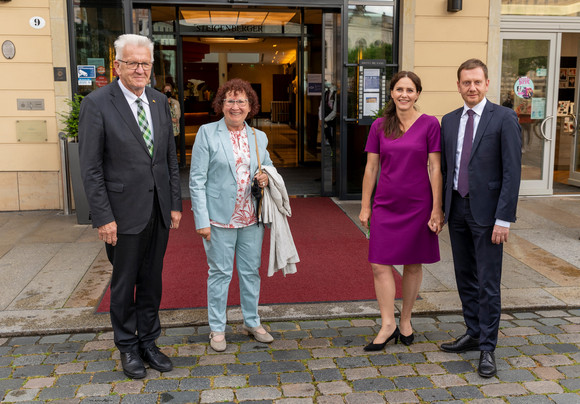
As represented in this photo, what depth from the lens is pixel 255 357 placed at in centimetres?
366

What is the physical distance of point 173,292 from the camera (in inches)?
189

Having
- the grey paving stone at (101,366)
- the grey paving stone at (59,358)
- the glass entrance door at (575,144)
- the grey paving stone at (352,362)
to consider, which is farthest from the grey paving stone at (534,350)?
the glass entrance door at (575,144)

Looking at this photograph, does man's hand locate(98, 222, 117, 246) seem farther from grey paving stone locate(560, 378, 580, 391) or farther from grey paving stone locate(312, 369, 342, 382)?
grey paving stone locate(560, 378, 580, 391)

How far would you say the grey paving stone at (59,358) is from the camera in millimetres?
3586

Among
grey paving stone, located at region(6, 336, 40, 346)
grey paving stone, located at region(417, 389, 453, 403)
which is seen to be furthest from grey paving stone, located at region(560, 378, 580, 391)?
grey paving stone, located at region(6, 336, 40, 346)

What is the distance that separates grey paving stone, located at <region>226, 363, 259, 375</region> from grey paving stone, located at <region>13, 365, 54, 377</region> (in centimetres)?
103

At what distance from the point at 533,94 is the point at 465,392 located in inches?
272

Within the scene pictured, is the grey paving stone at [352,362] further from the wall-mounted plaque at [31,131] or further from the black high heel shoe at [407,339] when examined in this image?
the wall-mounted plaque at [31,131]

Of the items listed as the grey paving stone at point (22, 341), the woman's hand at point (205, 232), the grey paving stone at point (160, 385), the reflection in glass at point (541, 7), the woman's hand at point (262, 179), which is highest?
the reflection in glass at point (541, 7)

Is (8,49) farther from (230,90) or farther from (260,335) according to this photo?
(260,335)

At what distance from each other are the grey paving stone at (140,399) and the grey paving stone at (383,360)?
1286mm

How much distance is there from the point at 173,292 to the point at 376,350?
1829 mm

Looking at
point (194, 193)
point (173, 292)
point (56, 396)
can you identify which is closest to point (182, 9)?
point (173, 292)

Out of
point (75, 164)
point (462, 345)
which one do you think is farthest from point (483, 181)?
point (75, 164)
